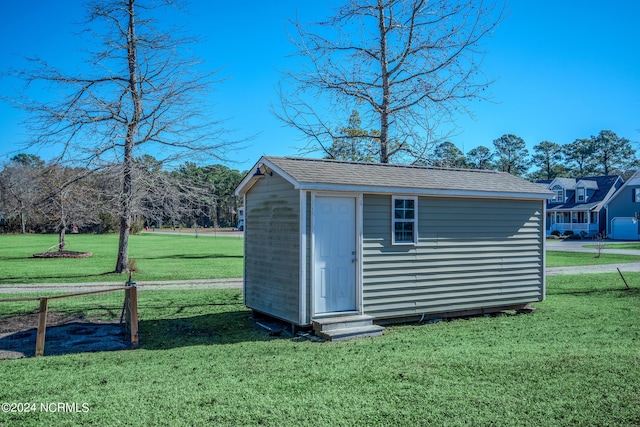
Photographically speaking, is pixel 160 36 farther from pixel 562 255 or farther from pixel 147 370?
pixel 562 255

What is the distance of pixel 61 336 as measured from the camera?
822 centimetres

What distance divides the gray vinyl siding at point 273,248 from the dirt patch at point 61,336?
251cm

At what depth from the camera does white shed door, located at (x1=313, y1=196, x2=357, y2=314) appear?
8.10m

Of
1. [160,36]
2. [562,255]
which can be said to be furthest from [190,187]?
[562,255]

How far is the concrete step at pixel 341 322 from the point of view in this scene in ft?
25.6

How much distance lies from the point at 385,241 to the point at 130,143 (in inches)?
417

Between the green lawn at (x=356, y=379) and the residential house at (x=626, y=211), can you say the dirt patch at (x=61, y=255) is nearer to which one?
the green lawn at (x=356, y=379)

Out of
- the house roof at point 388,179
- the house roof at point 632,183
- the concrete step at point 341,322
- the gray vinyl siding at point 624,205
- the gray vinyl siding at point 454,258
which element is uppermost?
the house roof at point 632,183

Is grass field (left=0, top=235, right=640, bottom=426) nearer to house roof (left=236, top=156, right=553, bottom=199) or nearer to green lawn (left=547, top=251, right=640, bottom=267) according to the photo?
house roof (left=236, top=156, right=553, bottom=199)

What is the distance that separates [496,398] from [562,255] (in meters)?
22.9

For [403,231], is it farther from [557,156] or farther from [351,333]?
[557,156]

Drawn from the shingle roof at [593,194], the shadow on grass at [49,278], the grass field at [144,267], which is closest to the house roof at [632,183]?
the shingle roof at [593,194]

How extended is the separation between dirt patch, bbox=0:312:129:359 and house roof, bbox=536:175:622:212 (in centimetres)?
4475

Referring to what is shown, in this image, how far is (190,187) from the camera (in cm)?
1638
